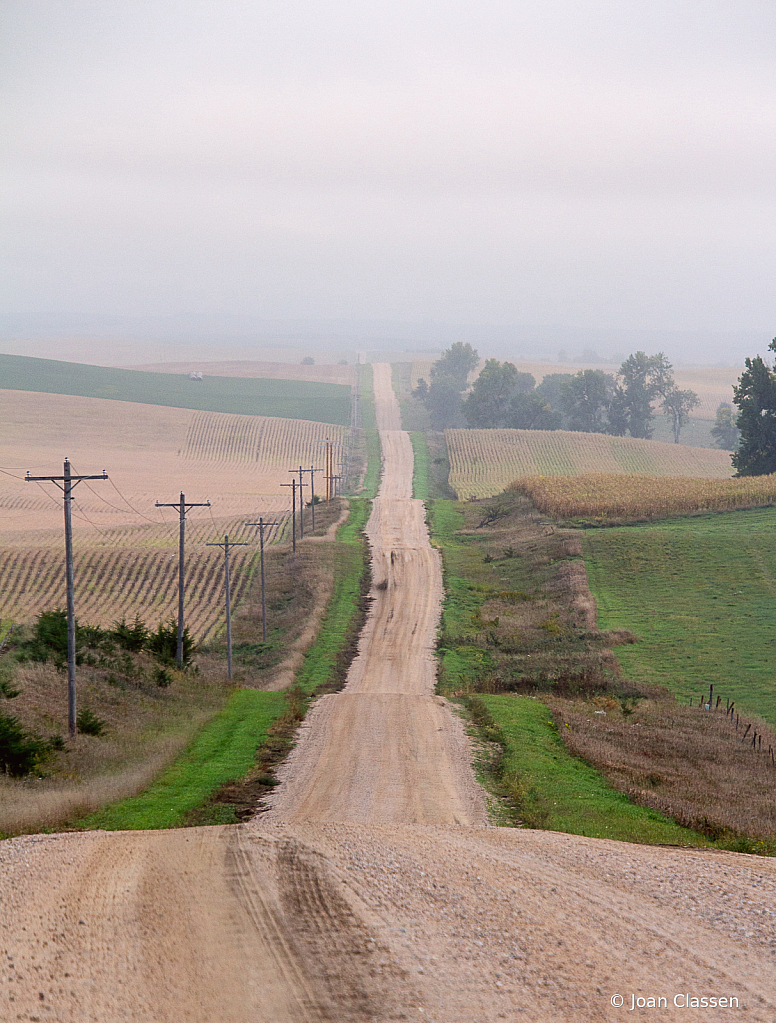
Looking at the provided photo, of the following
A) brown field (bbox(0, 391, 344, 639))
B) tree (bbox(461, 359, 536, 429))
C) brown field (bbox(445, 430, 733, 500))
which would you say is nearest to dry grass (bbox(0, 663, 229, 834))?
brown field (bbox(0, 391, 344, 639))

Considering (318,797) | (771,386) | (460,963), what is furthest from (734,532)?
(460,963)

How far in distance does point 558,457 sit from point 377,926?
426ft

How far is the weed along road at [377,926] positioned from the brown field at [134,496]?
38898mm

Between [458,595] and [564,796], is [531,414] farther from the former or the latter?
[564,796]

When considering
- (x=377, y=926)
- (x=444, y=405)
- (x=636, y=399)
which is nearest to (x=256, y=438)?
(x=444, y=405)

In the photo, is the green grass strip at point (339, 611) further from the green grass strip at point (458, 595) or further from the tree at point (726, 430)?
the tree at point (726, 430)

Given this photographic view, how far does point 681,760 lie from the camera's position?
984 inches

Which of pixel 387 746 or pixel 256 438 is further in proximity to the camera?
pixel 256 438

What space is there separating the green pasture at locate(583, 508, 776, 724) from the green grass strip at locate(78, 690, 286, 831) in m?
16.4

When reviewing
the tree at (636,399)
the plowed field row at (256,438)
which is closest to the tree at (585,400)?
the tree at (636,399)

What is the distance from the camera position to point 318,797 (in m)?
20.0

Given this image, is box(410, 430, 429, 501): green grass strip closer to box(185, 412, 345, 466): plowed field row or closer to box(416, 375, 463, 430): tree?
box(185, 412, 345, 466): plowed field row

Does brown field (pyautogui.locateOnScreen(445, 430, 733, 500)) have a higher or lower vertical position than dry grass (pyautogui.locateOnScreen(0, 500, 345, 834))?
higher

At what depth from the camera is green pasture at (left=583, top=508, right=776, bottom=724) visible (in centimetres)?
3728
